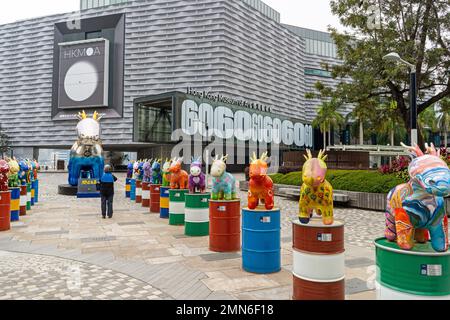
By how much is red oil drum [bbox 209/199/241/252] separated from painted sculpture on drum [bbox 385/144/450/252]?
13.2ft

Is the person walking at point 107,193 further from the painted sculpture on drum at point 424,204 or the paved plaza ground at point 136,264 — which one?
the painted sculpture on drum at point 424,204

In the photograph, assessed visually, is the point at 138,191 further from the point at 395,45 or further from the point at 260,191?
the point at 395,45

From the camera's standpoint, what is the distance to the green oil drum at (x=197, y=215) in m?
9.16

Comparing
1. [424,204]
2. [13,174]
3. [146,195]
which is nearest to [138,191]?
[146,195]

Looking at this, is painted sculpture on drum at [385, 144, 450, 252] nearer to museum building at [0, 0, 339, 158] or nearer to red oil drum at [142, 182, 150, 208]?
red oil drum at [142, 182, 150, 208]

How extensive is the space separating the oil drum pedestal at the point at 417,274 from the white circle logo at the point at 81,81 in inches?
2315

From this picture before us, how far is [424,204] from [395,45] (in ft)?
55.8

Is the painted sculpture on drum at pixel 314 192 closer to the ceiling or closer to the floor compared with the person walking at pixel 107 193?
closer to the ceiling

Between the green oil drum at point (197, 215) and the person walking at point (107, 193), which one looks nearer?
the green oil drum at point (197, 215)

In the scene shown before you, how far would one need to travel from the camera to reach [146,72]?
54.2 meters

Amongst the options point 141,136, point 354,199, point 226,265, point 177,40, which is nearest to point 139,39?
point 177,40

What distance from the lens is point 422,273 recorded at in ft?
11.1

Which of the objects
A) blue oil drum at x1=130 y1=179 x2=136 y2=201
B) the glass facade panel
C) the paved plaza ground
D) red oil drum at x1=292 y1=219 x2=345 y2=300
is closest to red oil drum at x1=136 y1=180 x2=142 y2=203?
blue oil drum at x1=130 y1=179 x2=136 y2=201

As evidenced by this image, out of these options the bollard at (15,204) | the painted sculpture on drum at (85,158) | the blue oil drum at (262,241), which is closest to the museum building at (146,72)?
the painted sculpture on drum at (85,158)
